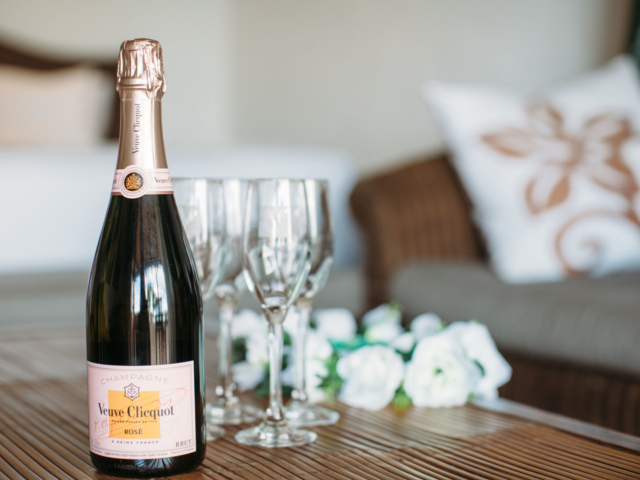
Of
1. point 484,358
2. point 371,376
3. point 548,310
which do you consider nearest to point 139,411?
point 371,376

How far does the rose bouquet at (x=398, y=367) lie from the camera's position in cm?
72

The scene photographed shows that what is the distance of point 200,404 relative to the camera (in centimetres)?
55

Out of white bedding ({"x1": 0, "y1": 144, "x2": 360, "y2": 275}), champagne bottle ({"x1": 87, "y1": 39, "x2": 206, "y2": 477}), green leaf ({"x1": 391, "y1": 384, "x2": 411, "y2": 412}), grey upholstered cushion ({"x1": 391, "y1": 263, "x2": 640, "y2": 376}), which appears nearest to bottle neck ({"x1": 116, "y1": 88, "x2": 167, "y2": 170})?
champagne bottle ({"x1": 87, "y1": 39, "x2": 206, "y2": 477})

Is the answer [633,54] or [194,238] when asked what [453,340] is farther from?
[633,54]

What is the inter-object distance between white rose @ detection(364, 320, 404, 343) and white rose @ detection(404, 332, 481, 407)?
9 cm

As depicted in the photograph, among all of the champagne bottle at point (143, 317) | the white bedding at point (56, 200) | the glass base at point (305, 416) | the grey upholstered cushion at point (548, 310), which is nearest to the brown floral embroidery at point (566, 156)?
the grey upholstered cushion at point (548, 310)

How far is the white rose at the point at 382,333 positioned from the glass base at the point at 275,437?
22 centimetres

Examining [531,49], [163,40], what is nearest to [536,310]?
[531,49]

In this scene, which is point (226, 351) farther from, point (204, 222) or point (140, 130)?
point (140, 130)

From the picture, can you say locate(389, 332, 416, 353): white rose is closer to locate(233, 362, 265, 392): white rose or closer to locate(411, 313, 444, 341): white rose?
locate(411, 313, 444, 341): white rose

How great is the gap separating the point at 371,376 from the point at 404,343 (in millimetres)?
78

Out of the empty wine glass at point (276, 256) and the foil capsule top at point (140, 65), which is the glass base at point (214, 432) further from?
the foil capsule top at point (140, 65)

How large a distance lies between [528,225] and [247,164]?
904 millimetres

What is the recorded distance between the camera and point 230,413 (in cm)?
69
